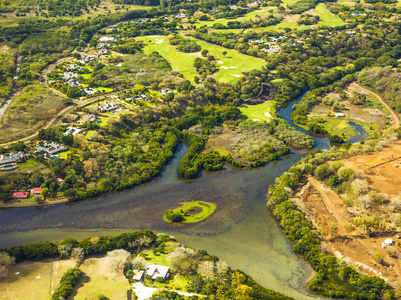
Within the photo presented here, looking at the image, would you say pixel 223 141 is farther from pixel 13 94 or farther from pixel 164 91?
pixel 13 94

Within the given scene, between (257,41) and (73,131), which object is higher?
(257,41)

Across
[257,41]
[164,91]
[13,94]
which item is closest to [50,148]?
[13,94]

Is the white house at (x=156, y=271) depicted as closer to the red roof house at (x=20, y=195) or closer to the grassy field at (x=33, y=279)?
the grassy field at (x=33, y=279)

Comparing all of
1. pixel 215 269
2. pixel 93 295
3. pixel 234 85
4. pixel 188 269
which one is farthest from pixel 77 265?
Result: pixel 234 85

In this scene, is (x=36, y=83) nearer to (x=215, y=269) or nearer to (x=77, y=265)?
(x=77, y=265)

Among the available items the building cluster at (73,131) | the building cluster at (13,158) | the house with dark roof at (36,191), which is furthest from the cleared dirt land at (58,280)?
the building cluster at (73,131)

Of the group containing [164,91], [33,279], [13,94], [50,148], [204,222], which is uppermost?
[13,94]
